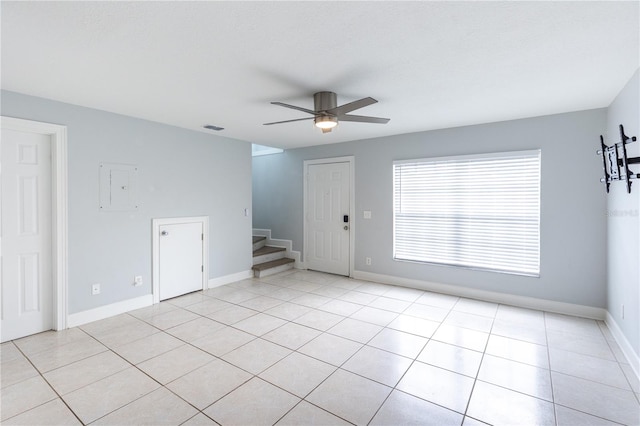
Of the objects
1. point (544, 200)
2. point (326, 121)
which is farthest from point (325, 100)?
point (544, 200)

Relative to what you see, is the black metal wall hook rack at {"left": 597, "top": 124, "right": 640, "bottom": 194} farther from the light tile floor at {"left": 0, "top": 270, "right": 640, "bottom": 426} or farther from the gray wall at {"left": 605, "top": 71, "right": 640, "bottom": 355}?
the light tile floor at {"left": 0, "top": 270, "right": 640, "bottom": 426}

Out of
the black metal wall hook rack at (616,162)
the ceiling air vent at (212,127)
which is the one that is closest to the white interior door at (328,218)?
the ceiling air vent at (212,127)

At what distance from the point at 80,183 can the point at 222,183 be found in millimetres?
1931

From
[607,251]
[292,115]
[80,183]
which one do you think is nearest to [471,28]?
[292,115]

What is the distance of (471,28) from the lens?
6.15 feet

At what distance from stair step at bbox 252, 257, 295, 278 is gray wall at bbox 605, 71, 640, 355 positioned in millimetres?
4702

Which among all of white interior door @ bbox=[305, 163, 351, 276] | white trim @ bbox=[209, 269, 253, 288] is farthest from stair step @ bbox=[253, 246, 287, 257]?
white interior door @ bbox=[305, 163, 351, 276]

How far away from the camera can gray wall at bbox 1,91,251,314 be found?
11.0 feet

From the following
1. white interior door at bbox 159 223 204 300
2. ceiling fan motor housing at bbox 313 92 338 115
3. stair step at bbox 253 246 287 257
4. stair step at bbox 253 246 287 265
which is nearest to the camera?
ceiling fan motor housing at bbox 313 92 338 115

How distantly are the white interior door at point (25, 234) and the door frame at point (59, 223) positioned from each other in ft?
0.19

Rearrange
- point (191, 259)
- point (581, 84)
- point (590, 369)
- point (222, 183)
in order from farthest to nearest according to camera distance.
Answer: point (222, 183) → point (191, 259) → point (581, 84) → point (590, 369)

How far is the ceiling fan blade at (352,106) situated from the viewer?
8.41 ft

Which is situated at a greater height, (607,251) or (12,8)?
(12,8)

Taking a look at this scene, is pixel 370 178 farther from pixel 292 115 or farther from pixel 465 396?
pixel 465 396
